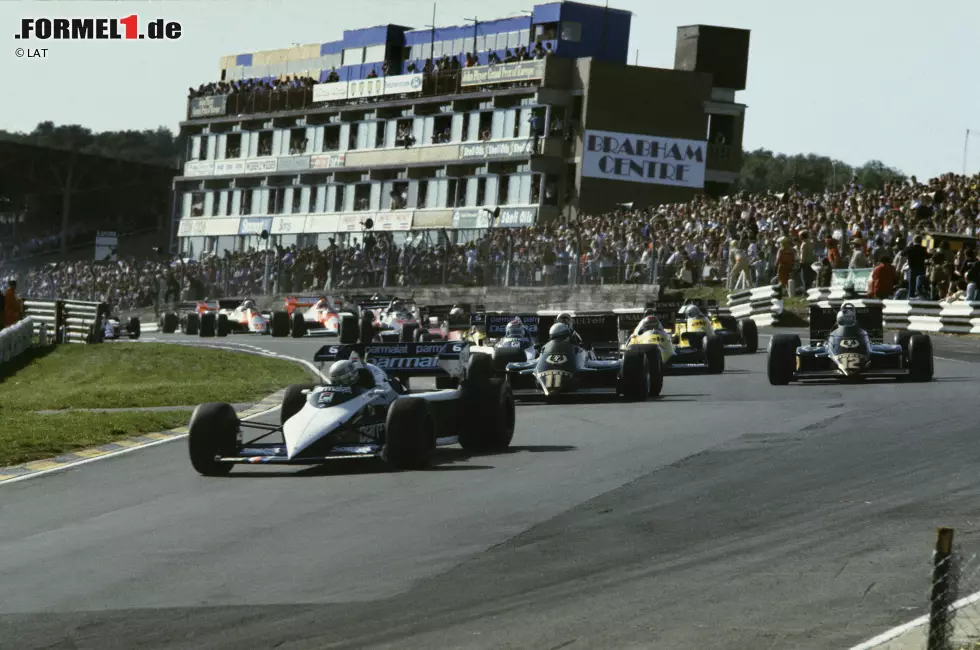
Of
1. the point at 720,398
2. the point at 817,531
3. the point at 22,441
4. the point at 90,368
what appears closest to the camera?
the point at 817,531

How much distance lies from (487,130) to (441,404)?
204ft

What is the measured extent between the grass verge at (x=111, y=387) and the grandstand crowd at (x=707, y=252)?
433 inches

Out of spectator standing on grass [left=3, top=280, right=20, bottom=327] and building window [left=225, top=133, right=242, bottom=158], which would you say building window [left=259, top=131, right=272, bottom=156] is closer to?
building window [left=225, top=133, right=242, bottom=158]

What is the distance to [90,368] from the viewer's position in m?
34.5

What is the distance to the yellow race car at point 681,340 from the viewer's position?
2527 centimetres

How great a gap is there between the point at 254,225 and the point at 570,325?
7399cm

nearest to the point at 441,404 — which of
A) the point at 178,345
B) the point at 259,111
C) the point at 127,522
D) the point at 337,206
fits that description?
the point at 127,522

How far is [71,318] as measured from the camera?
4275cm

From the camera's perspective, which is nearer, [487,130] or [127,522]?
[127,522]

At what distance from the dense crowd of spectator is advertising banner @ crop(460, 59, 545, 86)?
18955 mm

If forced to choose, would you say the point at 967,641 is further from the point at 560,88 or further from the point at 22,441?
the point at 560,88

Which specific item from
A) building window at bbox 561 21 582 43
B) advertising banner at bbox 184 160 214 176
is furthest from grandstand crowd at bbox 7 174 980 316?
advertising banner at bbox 184 160 214 176

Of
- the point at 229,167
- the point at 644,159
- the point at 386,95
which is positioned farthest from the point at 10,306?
the point at 229,167

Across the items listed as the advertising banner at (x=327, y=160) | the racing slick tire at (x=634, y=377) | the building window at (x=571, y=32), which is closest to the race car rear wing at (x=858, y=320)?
the racing slick tire at (x=634, y=377)
